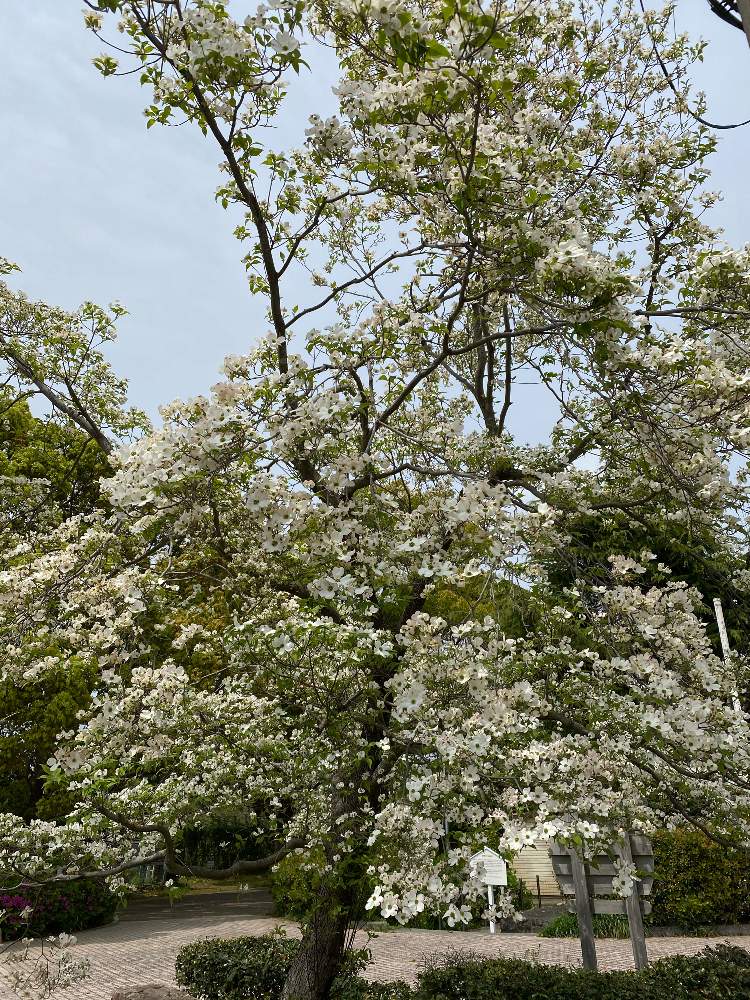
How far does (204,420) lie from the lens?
329cm

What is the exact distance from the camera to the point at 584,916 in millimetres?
7652

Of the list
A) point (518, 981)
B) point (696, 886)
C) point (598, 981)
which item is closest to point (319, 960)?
point (518, 981)

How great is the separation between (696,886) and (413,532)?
9.45 m

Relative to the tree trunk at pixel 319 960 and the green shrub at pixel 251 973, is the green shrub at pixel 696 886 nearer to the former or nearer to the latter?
the green shrub at pixel 251 973

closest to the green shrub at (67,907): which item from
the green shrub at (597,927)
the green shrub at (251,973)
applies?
the green shrub at (251,973)

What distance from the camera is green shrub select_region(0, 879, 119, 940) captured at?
488 inches

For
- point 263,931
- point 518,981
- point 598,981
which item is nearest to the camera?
point 598,981

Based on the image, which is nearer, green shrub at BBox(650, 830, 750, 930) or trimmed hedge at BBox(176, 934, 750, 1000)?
trimmed hedge at BBox(176, 934, 750, 1000)

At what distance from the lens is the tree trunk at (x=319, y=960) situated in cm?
548

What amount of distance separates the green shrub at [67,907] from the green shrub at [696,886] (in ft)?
29.4

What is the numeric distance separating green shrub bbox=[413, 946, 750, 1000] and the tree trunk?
32.5 inches

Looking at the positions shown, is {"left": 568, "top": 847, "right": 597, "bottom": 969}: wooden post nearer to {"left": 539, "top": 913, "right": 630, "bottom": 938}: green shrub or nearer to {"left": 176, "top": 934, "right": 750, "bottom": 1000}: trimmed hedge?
{"left": 176, "top": 934, "right": 750, "bottom": 1000}: trimmed hedge

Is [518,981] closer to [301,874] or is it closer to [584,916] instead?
[584,916]

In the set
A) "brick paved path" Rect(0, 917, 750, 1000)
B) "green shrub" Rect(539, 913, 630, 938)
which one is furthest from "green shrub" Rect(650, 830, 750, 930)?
"green shrub" Rect(539, 913, 630, 938)
